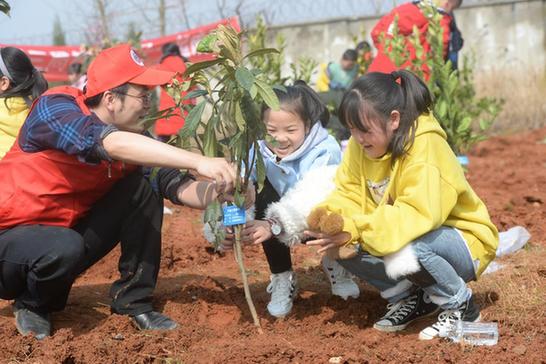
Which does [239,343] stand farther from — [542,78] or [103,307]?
[542,78]

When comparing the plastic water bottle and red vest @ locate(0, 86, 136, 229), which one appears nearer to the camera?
the plastic water bottle

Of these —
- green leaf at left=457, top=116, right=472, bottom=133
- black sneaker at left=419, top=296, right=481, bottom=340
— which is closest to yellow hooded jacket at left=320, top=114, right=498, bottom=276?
black sneaker at left=419, top=296, right=481, bottom=340

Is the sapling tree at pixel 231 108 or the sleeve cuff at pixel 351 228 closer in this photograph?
the sapling tree at pixel 231 108

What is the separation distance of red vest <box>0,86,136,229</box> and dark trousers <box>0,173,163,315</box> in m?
0.07

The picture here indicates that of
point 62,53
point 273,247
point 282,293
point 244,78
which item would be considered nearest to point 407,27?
point 273,247

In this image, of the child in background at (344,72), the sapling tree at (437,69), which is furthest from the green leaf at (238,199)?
the child in background at (344,72)

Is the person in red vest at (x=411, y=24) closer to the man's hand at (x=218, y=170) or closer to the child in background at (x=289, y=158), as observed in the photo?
the child in background at (x=289, y=158)

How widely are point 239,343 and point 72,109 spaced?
119 centimetres

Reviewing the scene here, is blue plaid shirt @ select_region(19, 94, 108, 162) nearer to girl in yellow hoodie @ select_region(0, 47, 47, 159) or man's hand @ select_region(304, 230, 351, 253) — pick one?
girl in yellow hoodie @ select_region(0, 47, 47, 159)

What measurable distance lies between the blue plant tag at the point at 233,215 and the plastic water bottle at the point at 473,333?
0.93 meters

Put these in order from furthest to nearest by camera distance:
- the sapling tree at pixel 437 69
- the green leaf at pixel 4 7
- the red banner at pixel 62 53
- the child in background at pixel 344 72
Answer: the red banner at pixel 62 53
the child in background at pixel 344 72
the sapling tree at pixel 437 69
the green leaf at pixel 4 7

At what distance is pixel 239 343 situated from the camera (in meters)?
3.18

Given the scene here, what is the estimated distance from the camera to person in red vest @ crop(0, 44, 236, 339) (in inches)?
A: 128

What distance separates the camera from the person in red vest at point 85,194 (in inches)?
128
